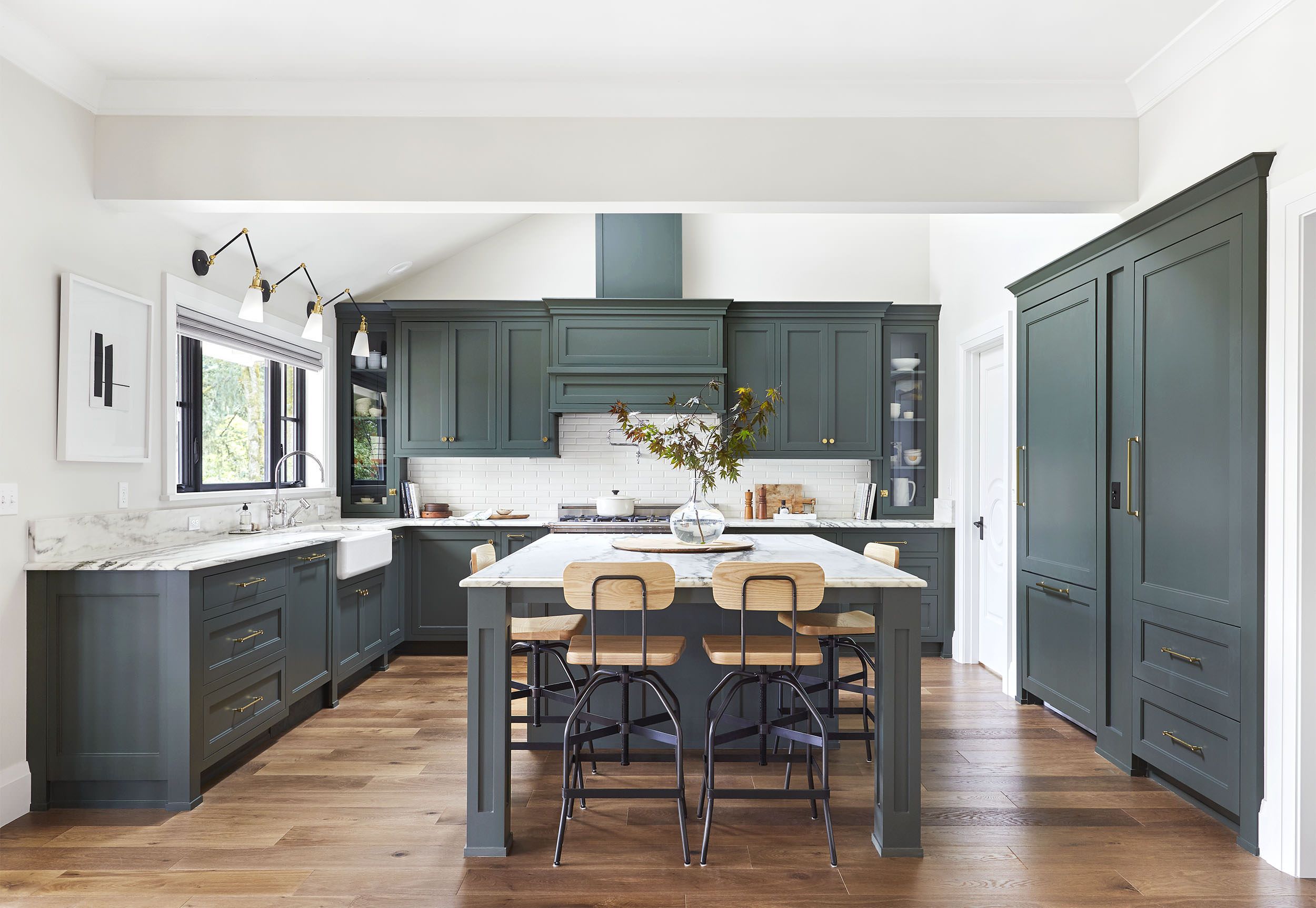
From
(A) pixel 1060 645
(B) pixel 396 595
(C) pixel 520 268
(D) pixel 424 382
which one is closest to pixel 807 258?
(C) pixel 520 268

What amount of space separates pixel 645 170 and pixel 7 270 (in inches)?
92.1

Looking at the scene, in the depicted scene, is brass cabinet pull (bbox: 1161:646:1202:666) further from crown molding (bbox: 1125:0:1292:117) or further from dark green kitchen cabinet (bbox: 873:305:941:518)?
dark green kitchen cabinet (bbox: 873:305:941:518)

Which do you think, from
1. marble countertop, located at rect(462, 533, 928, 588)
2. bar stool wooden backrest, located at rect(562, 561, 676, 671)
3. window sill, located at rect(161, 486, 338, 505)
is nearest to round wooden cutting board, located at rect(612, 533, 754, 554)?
marble countertop, located at rect(462, 533, 928, 588)

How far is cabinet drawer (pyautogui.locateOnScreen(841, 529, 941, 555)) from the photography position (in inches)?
213

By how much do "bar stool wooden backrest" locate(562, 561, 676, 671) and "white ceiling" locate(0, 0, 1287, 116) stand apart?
6.20ft

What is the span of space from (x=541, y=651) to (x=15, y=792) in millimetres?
1889

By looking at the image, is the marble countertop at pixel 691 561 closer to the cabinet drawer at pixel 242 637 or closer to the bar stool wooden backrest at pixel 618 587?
the bar stool wooden backrest at pixel 618 587

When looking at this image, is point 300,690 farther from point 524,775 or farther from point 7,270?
point 7,270

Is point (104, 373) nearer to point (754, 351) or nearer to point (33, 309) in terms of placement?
point (33, 309)

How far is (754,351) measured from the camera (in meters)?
5.64

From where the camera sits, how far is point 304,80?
324 centimetres

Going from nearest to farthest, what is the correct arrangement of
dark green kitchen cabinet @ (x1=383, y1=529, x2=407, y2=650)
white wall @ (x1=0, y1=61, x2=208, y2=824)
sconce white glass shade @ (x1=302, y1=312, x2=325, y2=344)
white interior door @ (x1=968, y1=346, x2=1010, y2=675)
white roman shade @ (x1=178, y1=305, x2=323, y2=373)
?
white wall @ (x1=0, y1=61, x2=208, y2=824) → white roman shade @ (x1=178, y1=305, x2=323, y2=373) → sconce white glass shade @ (x1=302, y1=312, x2=325, y2=344) → white interior door @ (x1=968, y1=346, x2=1010, y2=675) → dark green kitchen cabinet @ (x1=383, y1=529, x2=407, y2=650)

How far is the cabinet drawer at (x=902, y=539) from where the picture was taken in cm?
541

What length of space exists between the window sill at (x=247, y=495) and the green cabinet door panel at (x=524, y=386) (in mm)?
1209
